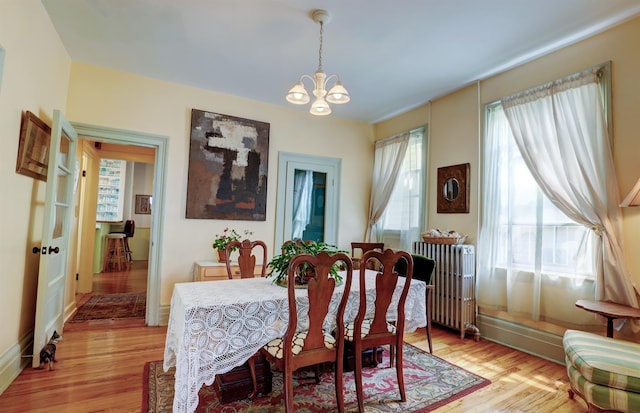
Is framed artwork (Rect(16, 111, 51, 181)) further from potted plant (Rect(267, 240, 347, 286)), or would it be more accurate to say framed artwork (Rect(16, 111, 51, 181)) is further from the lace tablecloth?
potted plant (Rect(267, 240, 347, 286))

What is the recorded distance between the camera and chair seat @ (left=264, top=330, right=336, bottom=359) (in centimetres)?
192

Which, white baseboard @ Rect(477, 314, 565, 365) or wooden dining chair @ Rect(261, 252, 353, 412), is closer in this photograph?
wooden dining chair @ Rect(261, 252, 353, 412)

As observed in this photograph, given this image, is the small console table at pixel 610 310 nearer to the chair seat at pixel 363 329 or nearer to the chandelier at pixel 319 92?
the chair seat at pixel 363 329

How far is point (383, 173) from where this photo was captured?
5.05 m

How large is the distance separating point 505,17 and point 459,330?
3065 mm

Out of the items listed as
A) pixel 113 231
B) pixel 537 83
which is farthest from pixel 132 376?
pixel 113 231

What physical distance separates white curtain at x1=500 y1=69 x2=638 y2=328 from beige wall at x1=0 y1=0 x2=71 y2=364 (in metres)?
4.26

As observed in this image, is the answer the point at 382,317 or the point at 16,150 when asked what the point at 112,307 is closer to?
the point at 16,150

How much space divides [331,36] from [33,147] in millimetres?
2654

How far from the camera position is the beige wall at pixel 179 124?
11.7 feet

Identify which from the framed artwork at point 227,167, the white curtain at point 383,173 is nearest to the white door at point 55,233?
the framed artwork at point 227,167

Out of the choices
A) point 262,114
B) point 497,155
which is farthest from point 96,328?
point 497,155

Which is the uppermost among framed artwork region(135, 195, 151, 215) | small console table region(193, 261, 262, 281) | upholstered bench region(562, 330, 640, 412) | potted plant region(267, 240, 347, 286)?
framed artwork region(135, 195, 151, 215)

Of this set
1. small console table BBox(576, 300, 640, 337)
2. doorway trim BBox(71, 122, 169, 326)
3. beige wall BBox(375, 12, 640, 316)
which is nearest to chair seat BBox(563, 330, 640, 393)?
small console table BBox(576, 300, 640, 337)
